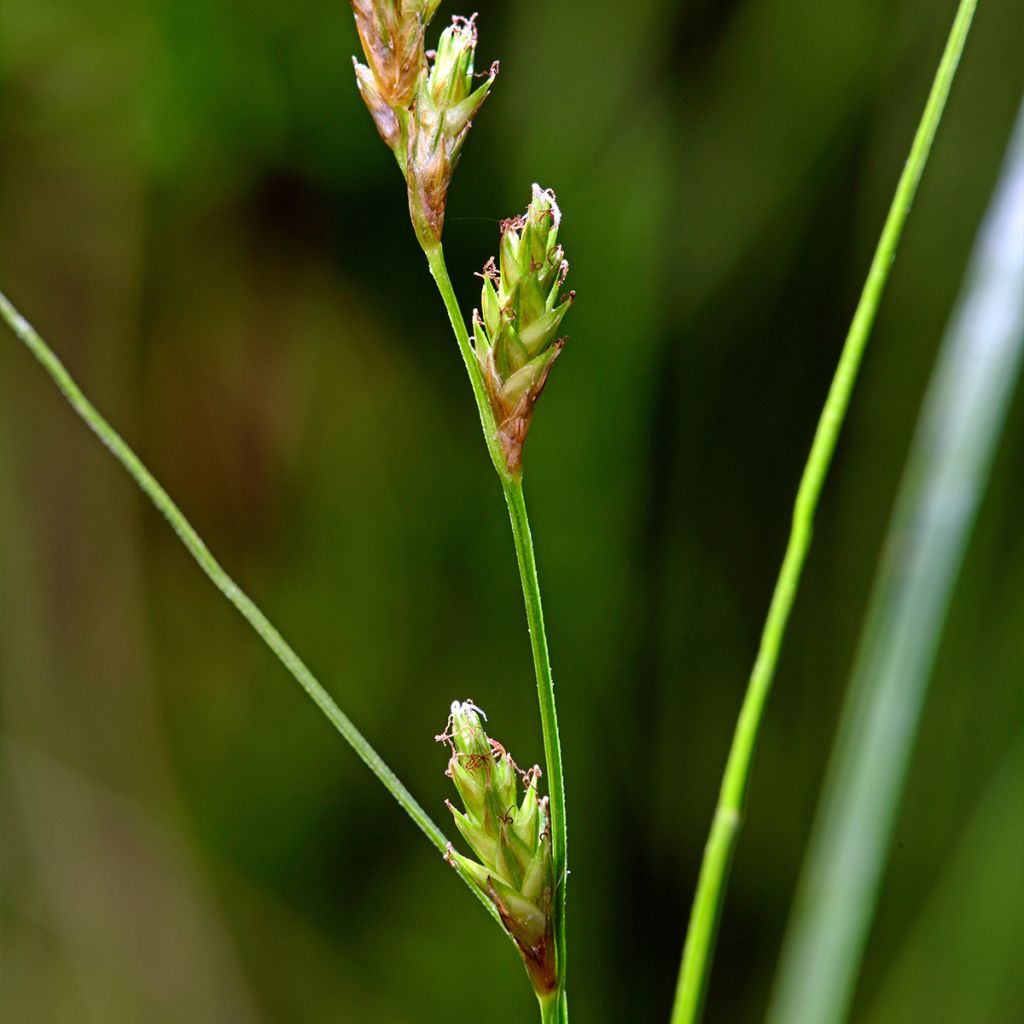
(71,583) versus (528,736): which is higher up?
(71,583)

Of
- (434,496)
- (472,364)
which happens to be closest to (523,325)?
(472,364)

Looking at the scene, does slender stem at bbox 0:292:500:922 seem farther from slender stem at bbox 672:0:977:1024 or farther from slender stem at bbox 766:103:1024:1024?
slender stem at bbox 766:103:1024:1024

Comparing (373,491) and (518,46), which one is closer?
(518,46)

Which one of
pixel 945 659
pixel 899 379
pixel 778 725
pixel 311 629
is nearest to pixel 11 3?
pixel 311 629

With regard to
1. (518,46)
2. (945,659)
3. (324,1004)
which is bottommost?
(945,659)

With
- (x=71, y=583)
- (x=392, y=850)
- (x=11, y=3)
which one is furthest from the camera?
(x=71, y=583)

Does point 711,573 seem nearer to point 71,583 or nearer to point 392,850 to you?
point 392,850

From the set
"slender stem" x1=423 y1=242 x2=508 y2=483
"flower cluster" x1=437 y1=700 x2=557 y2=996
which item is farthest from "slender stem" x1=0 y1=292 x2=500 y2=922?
"slender stem" x1=423 y1=242 x2=508 y2=483

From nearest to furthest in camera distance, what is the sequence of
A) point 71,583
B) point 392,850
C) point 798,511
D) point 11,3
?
1. point 798,511
2. point 11,3
3. point 392,850
4. point 71,583

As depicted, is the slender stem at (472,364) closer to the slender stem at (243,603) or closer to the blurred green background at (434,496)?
the slender stem at (243,603)

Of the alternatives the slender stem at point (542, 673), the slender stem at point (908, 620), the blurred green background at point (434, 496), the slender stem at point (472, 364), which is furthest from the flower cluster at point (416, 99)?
the blurred green background at point (434, 496)
